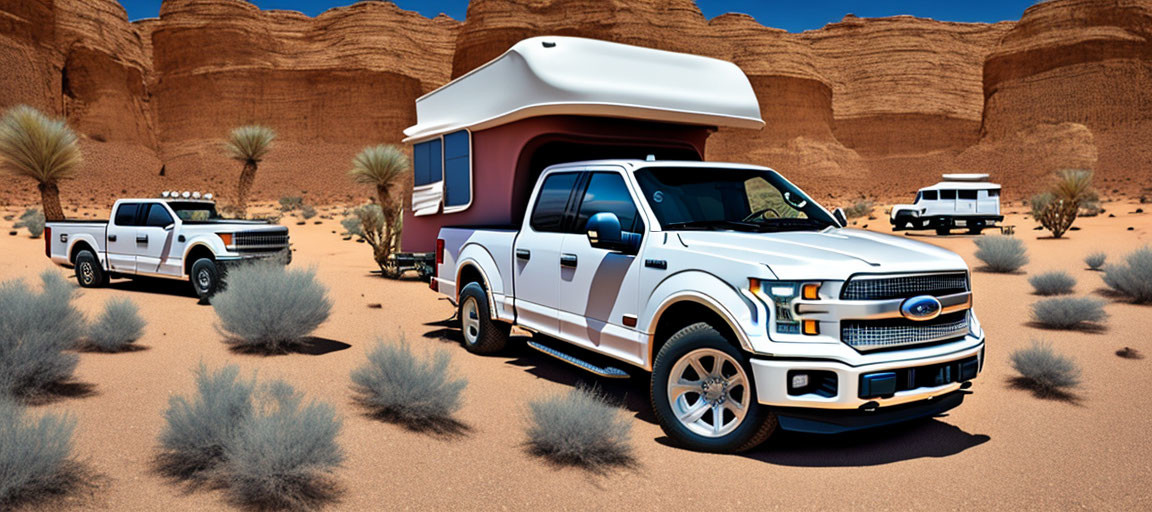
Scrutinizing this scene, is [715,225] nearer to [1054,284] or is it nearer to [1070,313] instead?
[1070,313]

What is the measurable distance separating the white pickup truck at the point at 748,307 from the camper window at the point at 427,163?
392cm

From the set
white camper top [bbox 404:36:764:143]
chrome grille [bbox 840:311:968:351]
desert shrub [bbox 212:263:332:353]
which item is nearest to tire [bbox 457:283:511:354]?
desert shrub [bbox 212:263:332:353]

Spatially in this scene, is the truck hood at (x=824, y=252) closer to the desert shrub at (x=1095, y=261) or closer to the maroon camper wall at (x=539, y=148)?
the maroon camper wall at (x=539, y=148)

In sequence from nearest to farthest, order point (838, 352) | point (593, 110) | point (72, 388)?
point (838, 352) < point (72, 388) < point (593, 110)

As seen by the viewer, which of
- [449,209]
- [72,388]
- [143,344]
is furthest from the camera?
[449,209]

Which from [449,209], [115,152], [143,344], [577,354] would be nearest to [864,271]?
[577,354]

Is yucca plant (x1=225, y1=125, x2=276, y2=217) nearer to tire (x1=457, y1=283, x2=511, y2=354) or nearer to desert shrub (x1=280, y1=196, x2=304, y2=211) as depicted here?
desert shrub (x1=280, y1=196, x2=304, y2=211)

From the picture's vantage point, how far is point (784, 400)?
425 centimetres

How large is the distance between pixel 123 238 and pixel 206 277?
265 cm

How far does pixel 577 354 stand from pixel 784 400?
2.76 meters

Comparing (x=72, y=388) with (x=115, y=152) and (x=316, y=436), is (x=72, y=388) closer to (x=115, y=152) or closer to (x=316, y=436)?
(x=316, y=436)

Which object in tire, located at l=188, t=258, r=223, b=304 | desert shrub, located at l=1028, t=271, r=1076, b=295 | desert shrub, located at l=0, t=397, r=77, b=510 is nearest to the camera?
desert shrub, located at l=0, t=397, r=77, b=510

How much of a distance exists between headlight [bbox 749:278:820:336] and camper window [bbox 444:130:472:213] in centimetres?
539

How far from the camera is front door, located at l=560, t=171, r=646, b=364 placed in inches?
216
